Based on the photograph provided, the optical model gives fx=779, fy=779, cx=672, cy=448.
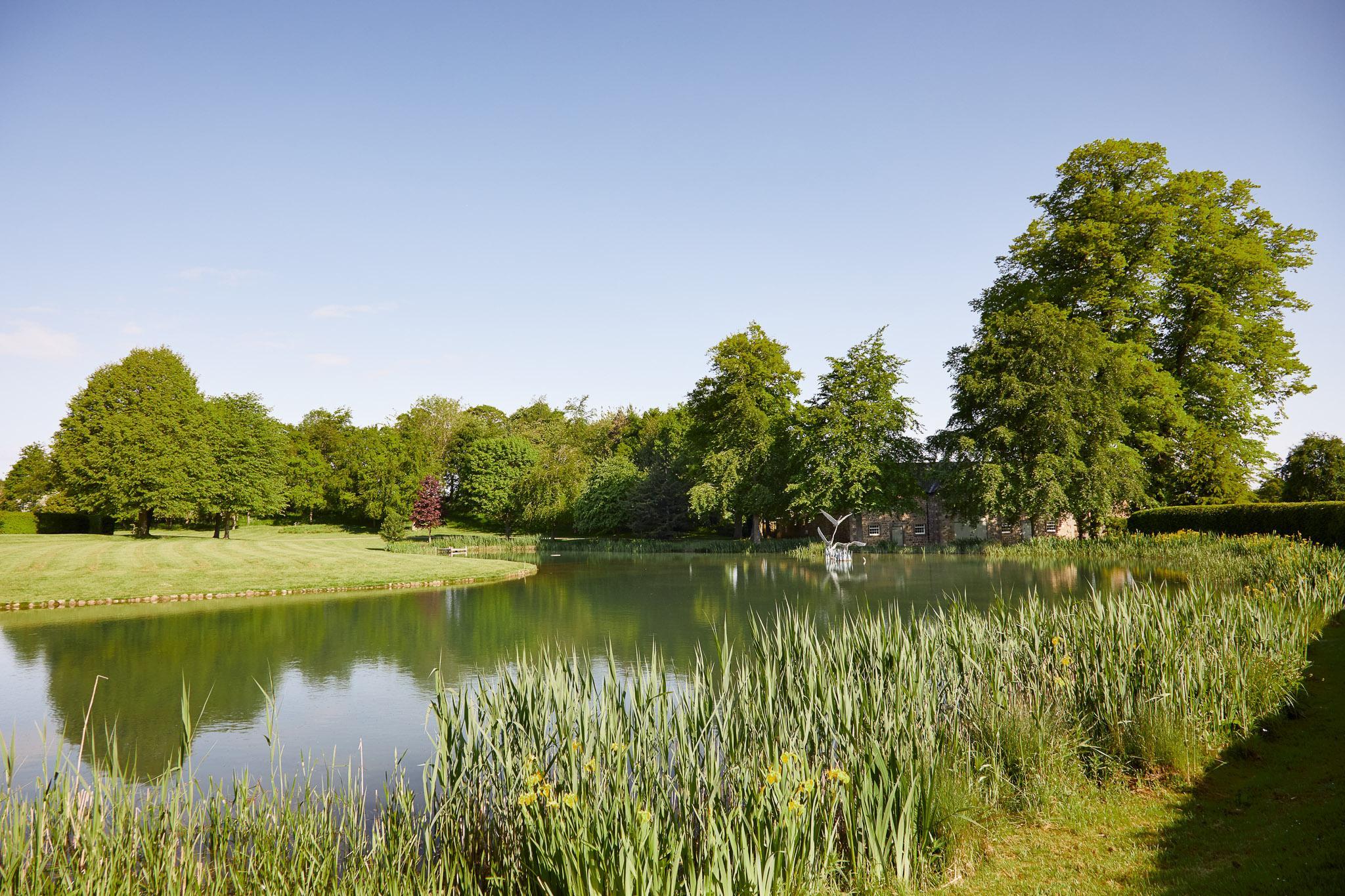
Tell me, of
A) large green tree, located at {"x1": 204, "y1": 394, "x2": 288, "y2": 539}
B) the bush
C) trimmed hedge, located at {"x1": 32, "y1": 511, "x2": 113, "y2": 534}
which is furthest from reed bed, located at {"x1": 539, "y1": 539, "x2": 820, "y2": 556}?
trimmed hedge, located at {"x1": 32, "y1": 511, "x2": 113, "y2": 534}

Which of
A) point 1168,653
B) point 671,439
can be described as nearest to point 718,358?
point 671,439

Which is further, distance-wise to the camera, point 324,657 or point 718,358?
point 718,358

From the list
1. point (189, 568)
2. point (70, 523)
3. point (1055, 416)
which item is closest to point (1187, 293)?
point (1055, 416)

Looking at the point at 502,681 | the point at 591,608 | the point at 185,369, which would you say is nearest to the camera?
the point at 502,681

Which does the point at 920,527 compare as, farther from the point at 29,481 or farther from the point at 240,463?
the point at 29,481

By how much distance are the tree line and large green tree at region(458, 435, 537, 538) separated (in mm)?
2506

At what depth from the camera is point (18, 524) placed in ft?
121

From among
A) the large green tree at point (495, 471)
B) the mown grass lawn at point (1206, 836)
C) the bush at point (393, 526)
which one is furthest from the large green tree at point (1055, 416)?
the large green tree at point (495, 471)

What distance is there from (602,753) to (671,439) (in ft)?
138

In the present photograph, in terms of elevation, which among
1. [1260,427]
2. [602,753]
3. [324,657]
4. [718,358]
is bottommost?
[324,657]

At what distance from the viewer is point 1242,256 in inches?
990

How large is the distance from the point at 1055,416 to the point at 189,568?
25836 mm

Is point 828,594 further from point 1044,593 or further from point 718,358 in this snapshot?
point 718,358

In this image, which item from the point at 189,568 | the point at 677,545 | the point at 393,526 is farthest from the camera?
the point at 393,526
